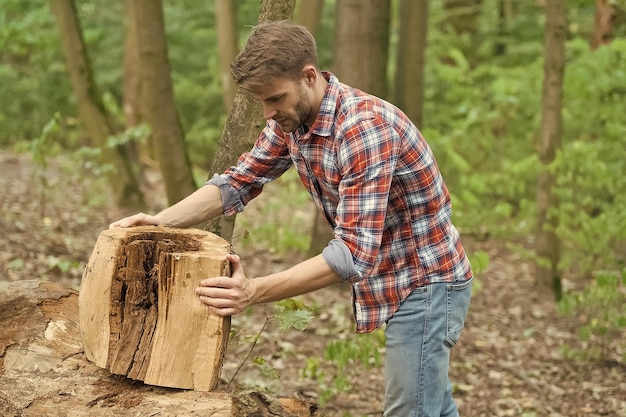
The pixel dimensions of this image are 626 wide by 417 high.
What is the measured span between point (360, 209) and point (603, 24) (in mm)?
8898

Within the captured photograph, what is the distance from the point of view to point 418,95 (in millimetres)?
8977

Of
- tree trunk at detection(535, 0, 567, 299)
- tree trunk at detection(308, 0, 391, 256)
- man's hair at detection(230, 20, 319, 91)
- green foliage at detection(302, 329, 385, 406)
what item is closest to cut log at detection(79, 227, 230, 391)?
man's hair at detection(230, 20, 319, 91)

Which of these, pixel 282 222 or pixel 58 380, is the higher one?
pixel 58 380

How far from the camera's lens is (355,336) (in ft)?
17.3

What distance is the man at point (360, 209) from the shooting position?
2570mm

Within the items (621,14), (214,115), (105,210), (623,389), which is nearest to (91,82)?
(105,210)

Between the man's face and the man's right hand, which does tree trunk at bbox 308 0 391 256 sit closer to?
the man's right hand

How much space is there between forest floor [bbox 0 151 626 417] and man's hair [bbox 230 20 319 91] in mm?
1360

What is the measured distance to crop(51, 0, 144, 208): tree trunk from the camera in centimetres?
816

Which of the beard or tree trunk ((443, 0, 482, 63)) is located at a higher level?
tree trunk ((443, 0, 482, 63))

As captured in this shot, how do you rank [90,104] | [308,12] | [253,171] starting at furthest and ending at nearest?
[308,12], [90,104], [253,171]

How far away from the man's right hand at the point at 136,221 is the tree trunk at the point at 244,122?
87 centimetres

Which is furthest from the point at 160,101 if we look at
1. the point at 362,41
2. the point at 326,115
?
the point at 326,115

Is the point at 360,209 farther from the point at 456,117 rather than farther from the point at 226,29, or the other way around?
the point at 456,117
